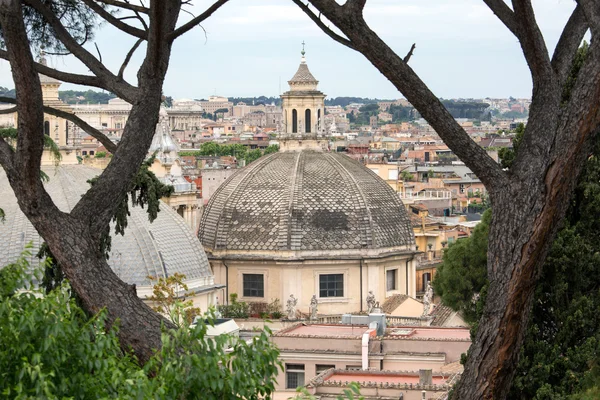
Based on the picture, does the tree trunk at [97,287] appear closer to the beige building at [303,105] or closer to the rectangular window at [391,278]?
the rectangular window at [391,278]

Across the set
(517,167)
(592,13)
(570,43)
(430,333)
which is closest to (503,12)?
(570,43)

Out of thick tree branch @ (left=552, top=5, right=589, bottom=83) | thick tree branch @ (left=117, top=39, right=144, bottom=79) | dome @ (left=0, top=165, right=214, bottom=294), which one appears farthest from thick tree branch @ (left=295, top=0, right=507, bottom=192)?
dome @ (left=0, top=165, right=214, bottom=294)

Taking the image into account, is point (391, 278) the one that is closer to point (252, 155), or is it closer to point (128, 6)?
point (128, 6)

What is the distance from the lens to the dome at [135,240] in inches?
1233

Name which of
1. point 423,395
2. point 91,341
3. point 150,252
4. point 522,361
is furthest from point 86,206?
point 150,252

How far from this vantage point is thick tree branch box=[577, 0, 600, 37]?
8.57 m

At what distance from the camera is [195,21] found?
955 cm

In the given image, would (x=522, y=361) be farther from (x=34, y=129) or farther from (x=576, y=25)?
(x=34, y=129)

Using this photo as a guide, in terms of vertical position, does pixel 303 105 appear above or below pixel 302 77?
below

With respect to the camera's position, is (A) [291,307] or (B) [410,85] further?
(A) [291,307]

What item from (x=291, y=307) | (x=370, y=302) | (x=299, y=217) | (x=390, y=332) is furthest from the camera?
(x=299, y=217)

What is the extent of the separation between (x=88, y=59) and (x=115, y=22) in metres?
0.32

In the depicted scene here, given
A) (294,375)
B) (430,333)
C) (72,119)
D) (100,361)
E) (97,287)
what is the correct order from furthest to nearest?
(430,333)
(294,375)
(72,119)
(97,287)
(100,361)

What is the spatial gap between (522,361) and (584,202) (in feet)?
4.32
